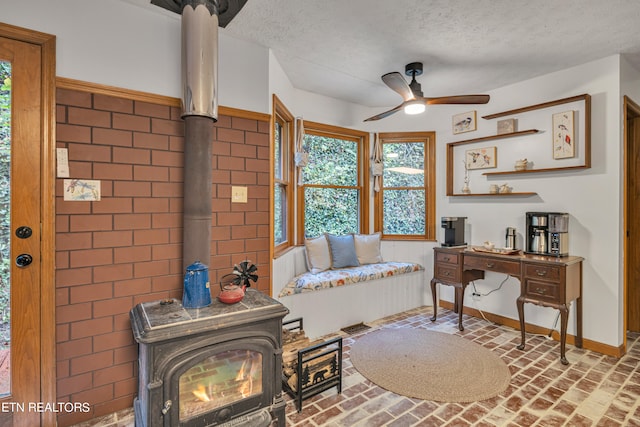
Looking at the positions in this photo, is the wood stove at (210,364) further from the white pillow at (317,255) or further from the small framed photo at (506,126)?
the small framed photo at (506,126)

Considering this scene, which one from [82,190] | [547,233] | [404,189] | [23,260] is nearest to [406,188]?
[404,189]

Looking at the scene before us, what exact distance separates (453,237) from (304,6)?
109 inches

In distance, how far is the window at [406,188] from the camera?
419 cm

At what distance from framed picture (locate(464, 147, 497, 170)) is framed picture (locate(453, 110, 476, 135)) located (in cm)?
28

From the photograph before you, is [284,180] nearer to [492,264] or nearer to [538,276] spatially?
[492,264]

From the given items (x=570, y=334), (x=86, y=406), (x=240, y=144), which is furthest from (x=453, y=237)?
(x=86, y=406)

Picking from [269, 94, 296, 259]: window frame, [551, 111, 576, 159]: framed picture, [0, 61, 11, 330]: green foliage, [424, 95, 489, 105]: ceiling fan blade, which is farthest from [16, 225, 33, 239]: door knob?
[551, 111, 576, 159]: framed picture

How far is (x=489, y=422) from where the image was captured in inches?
74.4

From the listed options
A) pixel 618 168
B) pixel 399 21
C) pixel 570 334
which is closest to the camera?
pixel 399 21

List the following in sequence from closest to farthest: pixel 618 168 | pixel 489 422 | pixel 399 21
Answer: pixel 489 422, pixel 399 21, pixel 618 168

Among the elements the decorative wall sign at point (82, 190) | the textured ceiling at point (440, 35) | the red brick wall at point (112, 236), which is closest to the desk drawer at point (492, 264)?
the textured ceiling at point (440, 35)

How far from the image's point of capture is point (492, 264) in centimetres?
310

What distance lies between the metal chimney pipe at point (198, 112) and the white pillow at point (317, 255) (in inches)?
66.8

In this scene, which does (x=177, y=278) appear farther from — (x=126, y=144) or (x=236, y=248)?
(x=126, y=144)
